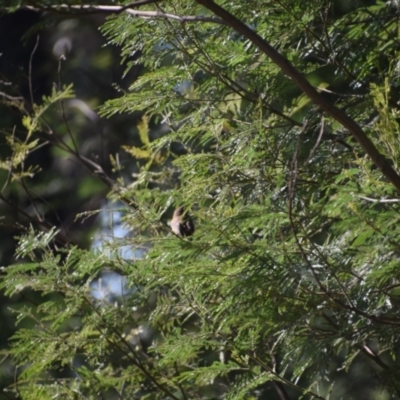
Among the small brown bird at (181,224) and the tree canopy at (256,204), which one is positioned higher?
the tree canopy at (256,204)

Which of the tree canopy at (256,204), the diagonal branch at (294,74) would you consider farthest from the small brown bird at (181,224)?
the diagonal branch at (294,74)

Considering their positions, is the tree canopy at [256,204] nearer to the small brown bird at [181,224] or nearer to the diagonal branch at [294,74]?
the diagonal branch at [294,74]

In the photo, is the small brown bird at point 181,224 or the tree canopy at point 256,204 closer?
the tree canopy at point 256,204

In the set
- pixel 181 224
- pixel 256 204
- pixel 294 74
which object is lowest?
pixel 181 224

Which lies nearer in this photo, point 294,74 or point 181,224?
point 294,74

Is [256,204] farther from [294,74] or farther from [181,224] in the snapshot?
[181,224]

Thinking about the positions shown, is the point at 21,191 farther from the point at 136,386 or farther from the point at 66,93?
the point at 136,386

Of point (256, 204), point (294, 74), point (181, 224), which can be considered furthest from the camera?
point (181, 224)

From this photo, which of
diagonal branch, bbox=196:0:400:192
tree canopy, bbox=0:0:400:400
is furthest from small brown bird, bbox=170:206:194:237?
diagonal branch, bbox=196:0:400:192

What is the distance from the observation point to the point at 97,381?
369cm

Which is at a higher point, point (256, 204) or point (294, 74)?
point (294, 74)

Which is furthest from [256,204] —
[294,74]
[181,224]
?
[181,224]

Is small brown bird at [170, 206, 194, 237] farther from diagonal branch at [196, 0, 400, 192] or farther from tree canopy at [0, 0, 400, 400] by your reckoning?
diagonal branch at [196, 0, 400, 192]

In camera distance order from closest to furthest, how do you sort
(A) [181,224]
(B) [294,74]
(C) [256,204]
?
1. (B) [294,74]
2. (C) [256,204]
3. (A) [181,224]
